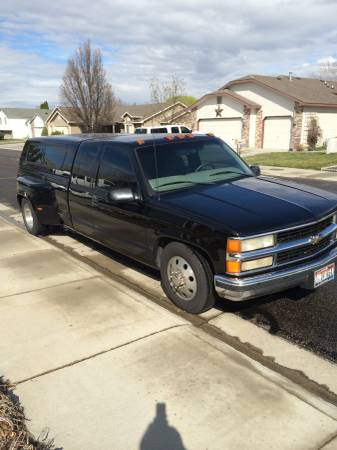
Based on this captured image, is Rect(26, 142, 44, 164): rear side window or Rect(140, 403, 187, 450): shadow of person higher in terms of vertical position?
Rect(26, 142, 44, 164): rear side window

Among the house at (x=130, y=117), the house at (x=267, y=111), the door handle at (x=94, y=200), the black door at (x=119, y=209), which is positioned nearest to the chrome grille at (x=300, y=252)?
the black door at (x=119, y=209)

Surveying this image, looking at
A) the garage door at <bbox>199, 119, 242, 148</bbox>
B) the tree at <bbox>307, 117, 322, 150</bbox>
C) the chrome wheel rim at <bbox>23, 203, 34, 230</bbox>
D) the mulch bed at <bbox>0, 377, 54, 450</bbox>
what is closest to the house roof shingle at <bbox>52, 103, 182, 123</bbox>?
the garage door at <bbox>199, 119, 242, 148</bbox>

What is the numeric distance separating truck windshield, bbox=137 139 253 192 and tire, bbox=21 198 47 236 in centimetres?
320

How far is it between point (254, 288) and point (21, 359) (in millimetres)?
2058

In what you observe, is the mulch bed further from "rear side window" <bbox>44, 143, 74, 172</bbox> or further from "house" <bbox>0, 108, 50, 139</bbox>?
"house" <bbox>0, 108, 50, 139</bbox>

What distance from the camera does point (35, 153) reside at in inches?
290

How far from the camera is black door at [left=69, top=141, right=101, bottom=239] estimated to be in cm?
551

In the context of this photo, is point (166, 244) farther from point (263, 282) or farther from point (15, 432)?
point (15, 432)

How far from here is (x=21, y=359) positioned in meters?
3.50

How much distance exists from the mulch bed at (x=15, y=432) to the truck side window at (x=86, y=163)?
321cm

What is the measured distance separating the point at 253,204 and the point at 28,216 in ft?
16.2

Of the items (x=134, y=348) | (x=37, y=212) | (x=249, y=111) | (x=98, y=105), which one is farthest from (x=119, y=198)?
(x=98, y=105)

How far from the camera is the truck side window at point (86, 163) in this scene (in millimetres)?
5480

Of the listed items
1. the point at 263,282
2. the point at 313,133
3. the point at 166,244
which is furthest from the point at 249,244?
the point at 313,133
